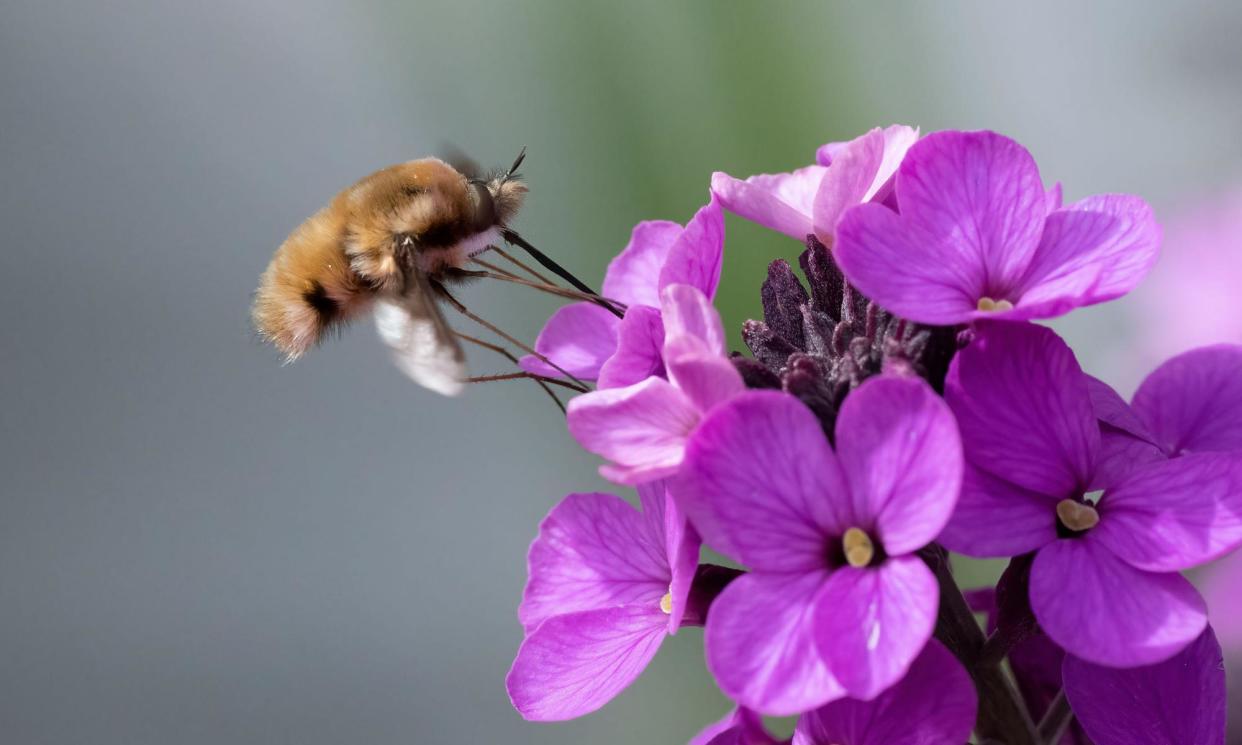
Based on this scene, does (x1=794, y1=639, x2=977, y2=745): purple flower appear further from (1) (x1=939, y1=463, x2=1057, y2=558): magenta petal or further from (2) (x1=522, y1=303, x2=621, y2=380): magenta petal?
(2) (x1=522, y1=303, x2=621, y2=380): magenta petal

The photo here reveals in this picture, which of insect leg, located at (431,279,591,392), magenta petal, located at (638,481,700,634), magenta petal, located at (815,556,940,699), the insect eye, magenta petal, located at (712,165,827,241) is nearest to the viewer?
magenta petal, located at (815,556,940,699)

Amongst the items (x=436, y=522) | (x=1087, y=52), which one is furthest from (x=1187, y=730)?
(x=436, y=522)

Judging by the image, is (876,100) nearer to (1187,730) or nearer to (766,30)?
(766,30)

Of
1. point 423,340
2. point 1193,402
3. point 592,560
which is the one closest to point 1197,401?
point 1193,402

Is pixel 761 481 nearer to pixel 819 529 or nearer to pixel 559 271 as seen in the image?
pixel 819 529

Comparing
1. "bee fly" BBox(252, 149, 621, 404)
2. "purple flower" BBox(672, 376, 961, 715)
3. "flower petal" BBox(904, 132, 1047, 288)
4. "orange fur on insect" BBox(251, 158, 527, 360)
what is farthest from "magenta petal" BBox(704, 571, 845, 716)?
"orange fur on insect" BBox(251, 158, 527, 360)

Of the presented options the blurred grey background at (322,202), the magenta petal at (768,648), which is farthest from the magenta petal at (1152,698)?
the blurred grey background at (322,202)
